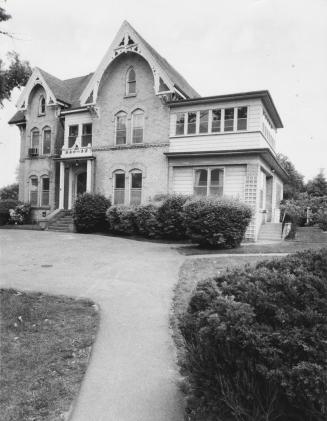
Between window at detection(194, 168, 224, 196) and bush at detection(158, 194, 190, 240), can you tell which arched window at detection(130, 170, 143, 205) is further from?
A: bush at detection(158, 194, 190, 240)

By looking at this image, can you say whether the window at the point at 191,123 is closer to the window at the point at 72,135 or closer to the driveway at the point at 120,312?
the driveway at the point at 120,312

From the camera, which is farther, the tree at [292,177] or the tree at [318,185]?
the tree at [292,177]

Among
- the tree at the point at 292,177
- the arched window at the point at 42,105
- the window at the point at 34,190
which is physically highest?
the arched window at the point at 42,105

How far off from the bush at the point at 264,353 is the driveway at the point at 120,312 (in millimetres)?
723

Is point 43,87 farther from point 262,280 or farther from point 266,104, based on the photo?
point 262,280

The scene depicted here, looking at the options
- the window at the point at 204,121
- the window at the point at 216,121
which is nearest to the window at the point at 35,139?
the window at the point at 204,121

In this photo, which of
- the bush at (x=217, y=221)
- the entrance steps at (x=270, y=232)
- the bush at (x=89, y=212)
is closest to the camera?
the bush at (x=217, y=221)

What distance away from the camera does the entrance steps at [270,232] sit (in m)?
18.5

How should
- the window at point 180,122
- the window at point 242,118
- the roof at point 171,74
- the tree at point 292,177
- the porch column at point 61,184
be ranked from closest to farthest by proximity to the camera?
the window at point 242,118 → the window at point 180,122 → the roof at point 171,74 → the porch column at point 61,184 → the tree at point 292,177

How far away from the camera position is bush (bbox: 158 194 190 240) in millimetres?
16500

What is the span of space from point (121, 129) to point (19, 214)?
1027cm

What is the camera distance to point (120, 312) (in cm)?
603

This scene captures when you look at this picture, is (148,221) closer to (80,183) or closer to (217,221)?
(217,221)

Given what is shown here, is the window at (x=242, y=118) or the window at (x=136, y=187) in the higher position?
the window at (x=242, y=118)
